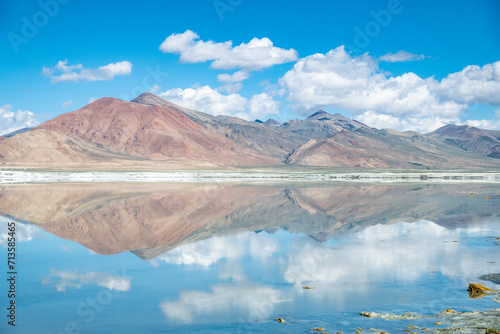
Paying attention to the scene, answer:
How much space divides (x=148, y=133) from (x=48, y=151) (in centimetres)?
4234

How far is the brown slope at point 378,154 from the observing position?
144250 millimetres

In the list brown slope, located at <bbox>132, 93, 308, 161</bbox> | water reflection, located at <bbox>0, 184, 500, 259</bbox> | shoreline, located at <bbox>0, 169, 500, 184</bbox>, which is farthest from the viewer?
brown slope, located at <bbox>132, 93, 308, 161</bbox>

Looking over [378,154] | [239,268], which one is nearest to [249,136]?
[378,154]

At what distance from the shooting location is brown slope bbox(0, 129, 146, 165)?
102 m

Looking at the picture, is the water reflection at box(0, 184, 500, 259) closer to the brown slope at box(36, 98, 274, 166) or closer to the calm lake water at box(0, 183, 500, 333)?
the calm lake water at box(0, 183, 500, 333)

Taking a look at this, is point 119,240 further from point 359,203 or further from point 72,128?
point 72,128

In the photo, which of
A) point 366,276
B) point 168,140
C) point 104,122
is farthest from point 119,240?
point 104,122

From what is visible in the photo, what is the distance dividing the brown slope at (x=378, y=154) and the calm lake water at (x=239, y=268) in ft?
396

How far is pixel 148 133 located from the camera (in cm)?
14638

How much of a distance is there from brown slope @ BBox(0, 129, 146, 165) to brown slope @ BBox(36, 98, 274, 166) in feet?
62.6

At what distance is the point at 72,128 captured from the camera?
152 metres

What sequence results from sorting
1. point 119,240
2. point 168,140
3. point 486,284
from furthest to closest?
point 168,140, point 119,240, point 486,284

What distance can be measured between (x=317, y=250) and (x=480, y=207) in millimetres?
17074

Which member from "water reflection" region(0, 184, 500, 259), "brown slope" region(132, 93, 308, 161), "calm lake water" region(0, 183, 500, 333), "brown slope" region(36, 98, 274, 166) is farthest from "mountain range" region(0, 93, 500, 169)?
"calm lake water" region(0, 183, 500, 333)
